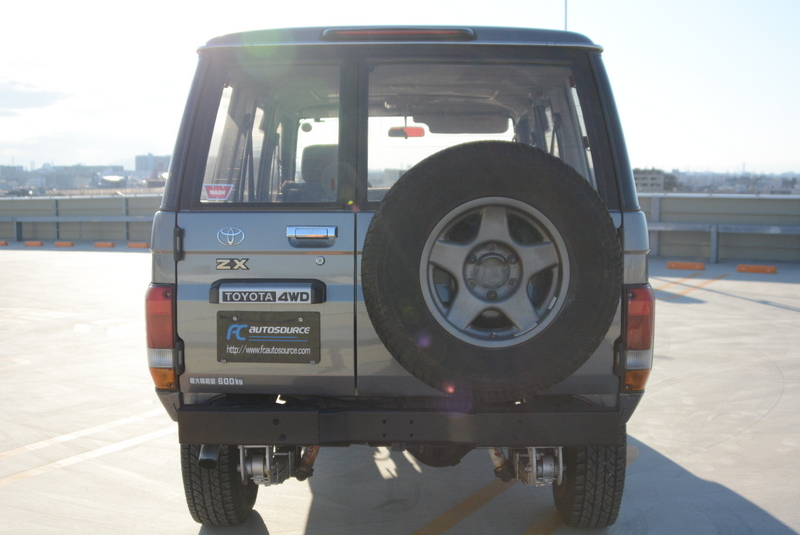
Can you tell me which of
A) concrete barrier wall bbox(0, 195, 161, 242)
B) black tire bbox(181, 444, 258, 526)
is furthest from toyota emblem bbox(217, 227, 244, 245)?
concrete barrier wall bbox(0, 195, 161, 242)

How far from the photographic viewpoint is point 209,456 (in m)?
3.09

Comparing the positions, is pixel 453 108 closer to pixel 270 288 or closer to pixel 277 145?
pixel 277 145

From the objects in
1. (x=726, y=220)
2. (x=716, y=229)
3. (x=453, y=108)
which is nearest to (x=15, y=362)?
(x=453, y=108)

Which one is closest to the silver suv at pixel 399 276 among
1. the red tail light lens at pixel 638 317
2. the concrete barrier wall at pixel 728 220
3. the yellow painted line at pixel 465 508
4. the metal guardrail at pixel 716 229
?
the red tail light lens at pixel 638 317

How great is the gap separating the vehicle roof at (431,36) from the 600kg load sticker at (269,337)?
1220mm

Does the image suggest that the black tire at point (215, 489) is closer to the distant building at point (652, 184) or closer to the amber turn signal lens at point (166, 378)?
the amber turn signal lens at point (166, 378)

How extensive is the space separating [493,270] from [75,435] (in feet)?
12.4

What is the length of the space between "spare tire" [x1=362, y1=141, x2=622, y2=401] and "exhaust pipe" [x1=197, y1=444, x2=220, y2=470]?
1010mm

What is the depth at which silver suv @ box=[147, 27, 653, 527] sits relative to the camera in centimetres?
269

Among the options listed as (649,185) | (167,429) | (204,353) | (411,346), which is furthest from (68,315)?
(649,185)

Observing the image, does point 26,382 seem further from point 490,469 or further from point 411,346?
point 411,346

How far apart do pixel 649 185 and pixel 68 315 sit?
971 inches

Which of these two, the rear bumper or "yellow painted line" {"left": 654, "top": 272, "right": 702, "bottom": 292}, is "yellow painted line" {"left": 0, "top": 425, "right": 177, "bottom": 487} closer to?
the rear bumper

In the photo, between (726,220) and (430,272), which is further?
(726,220)
